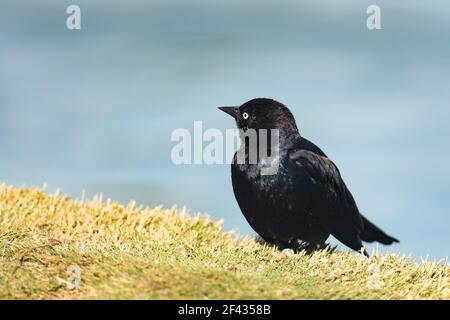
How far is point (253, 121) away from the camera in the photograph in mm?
7051

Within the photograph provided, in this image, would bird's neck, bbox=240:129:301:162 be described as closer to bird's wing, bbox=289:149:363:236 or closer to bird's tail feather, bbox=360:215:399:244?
bird's wing, bbox=289:149:363:236

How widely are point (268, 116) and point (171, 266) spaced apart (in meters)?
2.37

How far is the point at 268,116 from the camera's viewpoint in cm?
696

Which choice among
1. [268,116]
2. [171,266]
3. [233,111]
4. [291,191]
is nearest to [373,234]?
[291,191]

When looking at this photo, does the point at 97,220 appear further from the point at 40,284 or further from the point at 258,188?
the point at 40,284

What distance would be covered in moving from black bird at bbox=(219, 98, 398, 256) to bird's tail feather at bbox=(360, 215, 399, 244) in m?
0.34

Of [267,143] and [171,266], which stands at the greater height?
[267,143]

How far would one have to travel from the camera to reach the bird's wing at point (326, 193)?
A: 6641 millimetres

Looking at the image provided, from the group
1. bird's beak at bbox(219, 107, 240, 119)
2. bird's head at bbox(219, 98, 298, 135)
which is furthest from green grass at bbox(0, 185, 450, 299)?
bird's beak at bbox(219, 107, 240, 119)

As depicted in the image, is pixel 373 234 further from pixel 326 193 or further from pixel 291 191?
pixel 291 191

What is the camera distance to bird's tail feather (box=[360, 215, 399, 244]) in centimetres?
757

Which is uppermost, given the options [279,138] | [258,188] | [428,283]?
[279,138]

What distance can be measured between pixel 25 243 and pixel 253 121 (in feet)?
8.76
